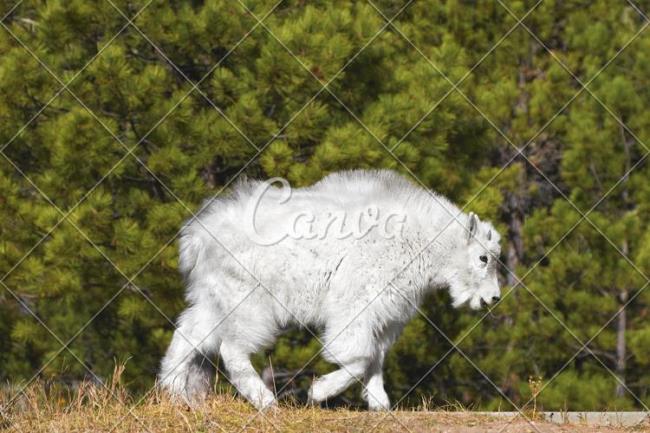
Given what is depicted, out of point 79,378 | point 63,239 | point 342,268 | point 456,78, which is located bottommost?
point 79,378

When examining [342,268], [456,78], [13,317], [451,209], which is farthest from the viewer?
[13,317]

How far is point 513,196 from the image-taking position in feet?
55.9

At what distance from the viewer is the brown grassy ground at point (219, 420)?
7.00 m

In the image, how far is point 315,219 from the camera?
840 cm

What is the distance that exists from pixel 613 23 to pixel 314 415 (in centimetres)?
1110

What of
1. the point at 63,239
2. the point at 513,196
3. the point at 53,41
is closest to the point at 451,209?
the point at 63,239

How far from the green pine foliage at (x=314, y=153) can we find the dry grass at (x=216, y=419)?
10.1 feet

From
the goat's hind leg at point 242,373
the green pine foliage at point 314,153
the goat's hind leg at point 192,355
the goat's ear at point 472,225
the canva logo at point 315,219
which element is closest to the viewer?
the goat's hind leg at point 242,373

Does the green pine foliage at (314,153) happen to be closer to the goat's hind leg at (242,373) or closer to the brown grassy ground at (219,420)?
the goat's hind leg at (242,373)

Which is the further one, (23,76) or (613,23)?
(613,23)

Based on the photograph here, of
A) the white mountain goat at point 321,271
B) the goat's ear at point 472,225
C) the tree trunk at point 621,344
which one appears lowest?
the tree trunk at point 621,344

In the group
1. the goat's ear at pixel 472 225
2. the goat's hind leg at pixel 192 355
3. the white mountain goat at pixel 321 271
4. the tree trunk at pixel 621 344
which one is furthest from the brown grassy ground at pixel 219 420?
the tree trunk at pixel 621 344

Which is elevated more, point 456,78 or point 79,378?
point 456,78

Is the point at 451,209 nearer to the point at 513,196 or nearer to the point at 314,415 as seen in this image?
→ the point at 314,415
